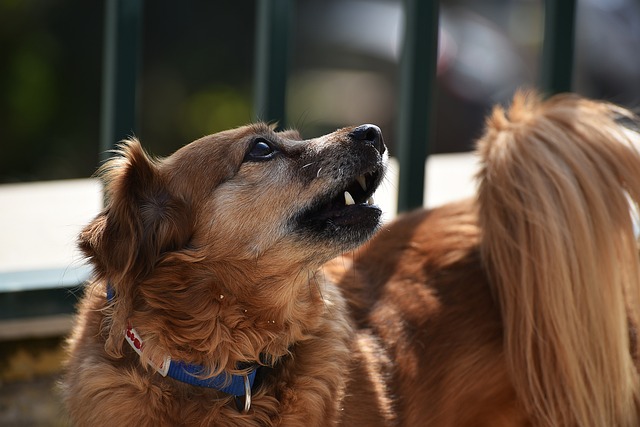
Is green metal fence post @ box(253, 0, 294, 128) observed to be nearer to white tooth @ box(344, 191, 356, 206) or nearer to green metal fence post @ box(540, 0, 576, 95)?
white tooth @ box(344, 191, 356, 206)

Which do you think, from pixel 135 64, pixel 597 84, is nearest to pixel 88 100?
pixel 135 64

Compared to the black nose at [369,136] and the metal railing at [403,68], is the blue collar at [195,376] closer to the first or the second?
the black nose at [369,136]

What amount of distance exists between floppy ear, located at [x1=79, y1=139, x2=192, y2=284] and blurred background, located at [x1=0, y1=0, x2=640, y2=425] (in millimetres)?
4260

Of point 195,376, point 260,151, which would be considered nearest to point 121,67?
point 260,151

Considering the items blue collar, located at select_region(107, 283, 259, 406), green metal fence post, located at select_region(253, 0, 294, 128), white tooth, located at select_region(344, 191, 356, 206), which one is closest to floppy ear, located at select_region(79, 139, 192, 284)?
blue collar, located at select_region(107, 283, 259, 406)

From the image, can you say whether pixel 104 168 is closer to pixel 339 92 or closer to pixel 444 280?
pixel 444 280

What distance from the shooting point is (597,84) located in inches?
362

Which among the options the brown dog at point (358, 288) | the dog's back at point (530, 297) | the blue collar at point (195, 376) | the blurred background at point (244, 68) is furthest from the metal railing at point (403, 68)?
the blurred background at point (244, 68)

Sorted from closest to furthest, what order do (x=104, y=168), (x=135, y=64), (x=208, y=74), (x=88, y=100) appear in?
1. (x=104, y=168)
2. (x=135, y=64)
3. (x=88, y=100)
4. (x=208, y=74)

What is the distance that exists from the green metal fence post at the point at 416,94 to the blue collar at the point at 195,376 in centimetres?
140

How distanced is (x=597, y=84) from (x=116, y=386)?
306 inches

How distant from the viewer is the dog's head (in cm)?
236

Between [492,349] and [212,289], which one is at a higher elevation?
[212,289]

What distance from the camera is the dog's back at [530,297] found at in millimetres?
2709
